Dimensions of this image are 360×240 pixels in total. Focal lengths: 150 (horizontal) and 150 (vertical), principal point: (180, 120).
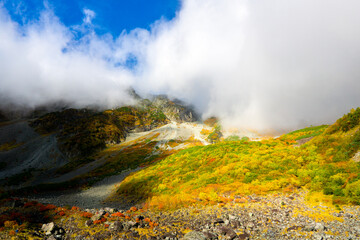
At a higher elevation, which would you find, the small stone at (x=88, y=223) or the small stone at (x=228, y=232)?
the small stone at (x=228, y=232)

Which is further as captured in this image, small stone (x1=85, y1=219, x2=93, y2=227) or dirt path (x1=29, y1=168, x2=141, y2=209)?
dirt path (x1=29, y1=168, x2=141, y2=209)

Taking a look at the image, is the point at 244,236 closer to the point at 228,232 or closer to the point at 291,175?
the point at 228,232

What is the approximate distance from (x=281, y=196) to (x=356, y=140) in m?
12.6

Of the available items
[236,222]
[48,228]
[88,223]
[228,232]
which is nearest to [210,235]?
[228,232]

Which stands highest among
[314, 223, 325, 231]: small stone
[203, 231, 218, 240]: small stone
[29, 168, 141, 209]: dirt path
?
[314, 223, 325, 231]: small stone

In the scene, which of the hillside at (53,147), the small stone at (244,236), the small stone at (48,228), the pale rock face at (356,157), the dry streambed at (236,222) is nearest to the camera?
the dry streambed at (236,222)

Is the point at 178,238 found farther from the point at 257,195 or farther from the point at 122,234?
the point at 257,195

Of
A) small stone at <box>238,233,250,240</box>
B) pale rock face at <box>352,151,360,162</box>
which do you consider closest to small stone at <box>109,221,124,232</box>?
small stone at <box>238,233,250,240</box>

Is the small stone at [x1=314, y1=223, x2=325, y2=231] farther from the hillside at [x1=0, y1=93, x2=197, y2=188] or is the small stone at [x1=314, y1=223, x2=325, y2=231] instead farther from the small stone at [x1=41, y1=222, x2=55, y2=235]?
the hillside at [x1=0, y1=93, x2=197, y2=188]

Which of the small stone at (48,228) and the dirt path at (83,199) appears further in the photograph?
the dirt path at (83,199)

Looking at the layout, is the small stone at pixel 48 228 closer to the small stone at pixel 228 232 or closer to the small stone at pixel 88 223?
the small stone at pixel 88 223

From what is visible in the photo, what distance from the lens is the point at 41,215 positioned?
15.6m

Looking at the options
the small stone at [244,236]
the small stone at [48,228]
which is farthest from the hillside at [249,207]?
the small stone at [48,228]

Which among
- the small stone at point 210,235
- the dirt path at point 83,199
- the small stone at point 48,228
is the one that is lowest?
the dirt path at point 83,199
